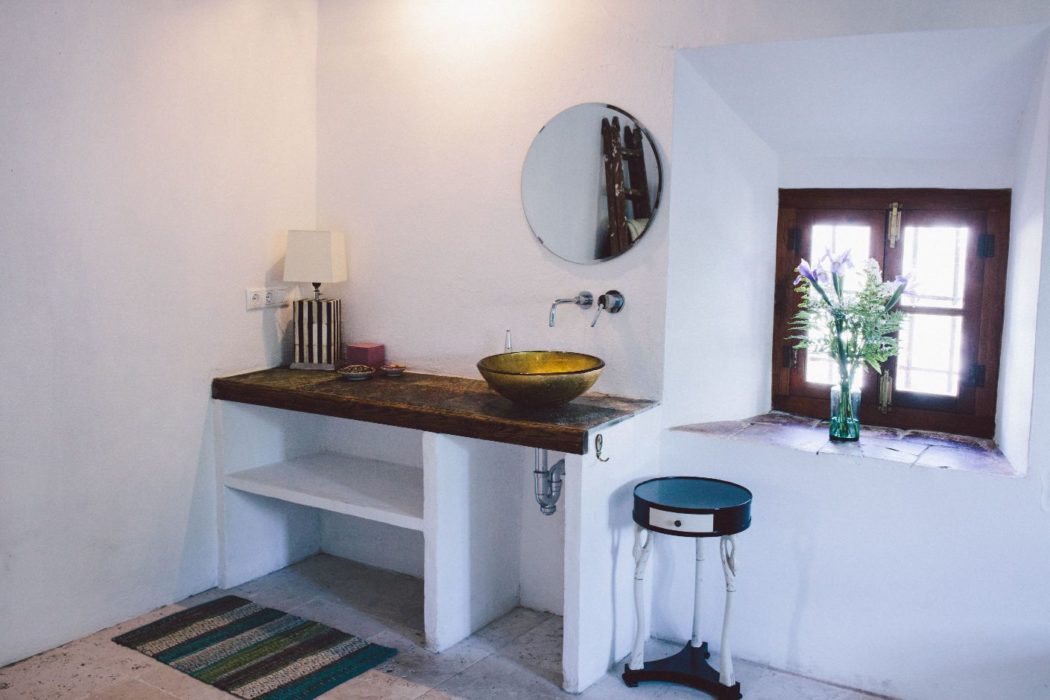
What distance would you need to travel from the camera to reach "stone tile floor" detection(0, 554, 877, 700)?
275cm

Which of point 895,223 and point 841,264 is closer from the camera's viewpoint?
point 841,264

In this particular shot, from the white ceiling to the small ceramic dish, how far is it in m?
1.57

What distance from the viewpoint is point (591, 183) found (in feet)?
10.4

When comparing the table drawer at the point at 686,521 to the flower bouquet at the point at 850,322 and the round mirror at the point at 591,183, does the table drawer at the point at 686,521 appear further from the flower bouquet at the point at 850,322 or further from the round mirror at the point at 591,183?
the round mirror at the point at 591,183

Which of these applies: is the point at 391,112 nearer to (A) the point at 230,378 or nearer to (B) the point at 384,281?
(B) the point at 384,281

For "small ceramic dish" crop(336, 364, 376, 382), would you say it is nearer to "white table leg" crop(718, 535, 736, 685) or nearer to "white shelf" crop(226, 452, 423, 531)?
"white shelf" crop(226, 452, 423, 531)

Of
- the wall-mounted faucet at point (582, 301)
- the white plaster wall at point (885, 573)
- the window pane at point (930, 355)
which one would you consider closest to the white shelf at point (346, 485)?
the wall-mounted faucet at point (582, 301)

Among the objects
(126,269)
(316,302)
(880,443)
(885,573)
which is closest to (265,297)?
(316,302)

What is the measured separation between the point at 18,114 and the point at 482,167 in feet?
4.80

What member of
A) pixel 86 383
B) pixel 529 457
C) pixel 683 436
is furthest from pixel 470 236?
pixel 86 383

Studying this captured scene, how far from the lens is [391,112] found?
3551 mm

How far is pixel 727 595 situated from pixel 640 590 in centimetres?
25

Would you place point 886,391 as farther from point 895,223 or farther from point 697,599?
point 697,599

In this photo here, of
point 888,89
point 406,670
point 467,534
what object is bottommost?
point 406,670
